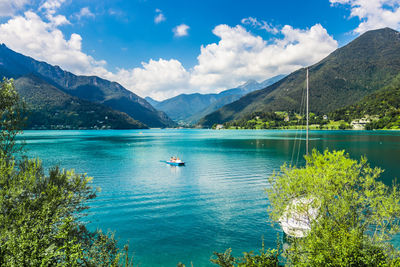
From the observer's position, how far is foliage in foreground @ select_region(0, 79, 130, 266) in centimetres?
1066

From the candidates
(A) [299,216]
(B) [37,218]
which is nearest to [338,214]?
(A) [299,216]

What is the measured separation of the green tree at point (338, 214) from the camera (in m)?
10.7

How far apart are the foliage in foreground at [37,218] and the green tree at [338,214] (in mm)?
9858

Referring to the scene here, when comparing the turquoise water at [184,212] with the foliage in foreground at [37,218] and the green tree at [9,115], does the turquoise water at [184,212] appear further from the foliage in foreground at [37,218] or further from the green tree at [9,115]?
the green tree at [9,115]

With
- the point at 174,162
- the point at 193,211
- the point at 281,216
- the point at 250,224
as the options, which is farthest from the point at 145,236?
the point at 174,162

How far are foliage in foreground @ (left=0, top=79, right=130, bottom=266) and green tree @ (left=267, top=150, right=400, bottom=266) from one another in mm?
9858

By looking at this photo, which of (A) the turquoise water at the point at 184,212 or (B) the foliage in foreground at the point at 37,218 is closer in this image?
(B) the foliage in foreground at the point at 37,218

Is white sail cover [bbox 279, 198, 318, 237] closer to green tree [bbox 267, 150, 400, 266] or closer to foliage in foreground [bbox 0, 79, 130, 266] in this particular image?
green tree [bbox 267, 150, 400, 266]

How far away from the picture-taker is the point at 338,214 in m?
16.0

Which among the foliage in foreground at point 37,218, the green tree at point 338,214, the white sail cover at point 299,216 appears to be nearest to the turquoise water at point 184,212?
the white sail cover at point 299,216

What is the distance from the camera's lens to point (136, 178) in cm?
5309

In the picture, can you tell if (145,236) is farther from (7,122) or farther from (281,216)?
(7,122)

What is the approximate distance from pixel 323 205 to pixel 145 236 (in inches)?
722

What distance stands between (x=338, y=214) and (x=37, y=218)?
20.7 m
